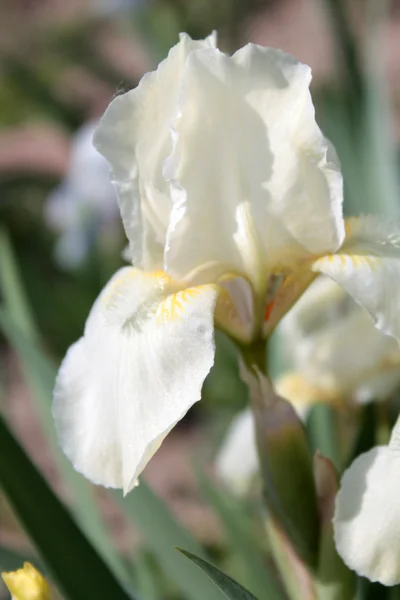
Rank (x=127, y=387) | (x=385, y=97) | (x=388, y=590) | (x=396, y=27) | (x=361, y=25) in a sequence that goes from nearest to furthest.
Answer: (x=127, y=387)
(x=388, y=590)
(x=385, y=97)
(x=361, y=25)
(x=396, y=27)

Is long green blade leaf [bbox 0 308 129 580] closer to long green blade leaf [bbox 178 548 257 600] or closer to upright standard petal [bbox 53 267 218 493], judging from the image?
upright standard petal [bbox 53 267 218 493]

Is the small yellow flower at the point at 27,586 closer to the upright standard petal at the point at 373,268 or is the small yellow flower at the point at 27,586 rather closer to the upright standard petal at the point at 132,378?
the upright standard petal at the point at 132,378

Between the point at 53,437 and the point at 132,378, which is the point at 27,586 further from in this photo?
the point at 53,437

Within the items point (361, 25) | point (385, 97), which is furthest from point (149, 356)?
point (361, 25)

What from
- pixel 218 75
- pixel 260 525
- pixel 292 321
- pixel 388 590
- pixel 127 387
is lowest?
pixel 260 525

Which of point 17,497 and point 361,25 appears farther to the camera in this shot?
point 361,25

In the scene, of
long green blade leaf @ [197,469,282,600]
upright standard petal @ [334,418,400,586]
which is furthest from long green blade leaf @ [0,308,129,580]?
upright standard petal @ [334,418,400,586]

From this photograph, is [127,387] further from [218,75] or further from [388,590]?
[388,590]

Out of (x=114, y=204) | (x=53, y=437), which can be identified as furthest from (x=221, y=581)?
(x=114, y=204)
